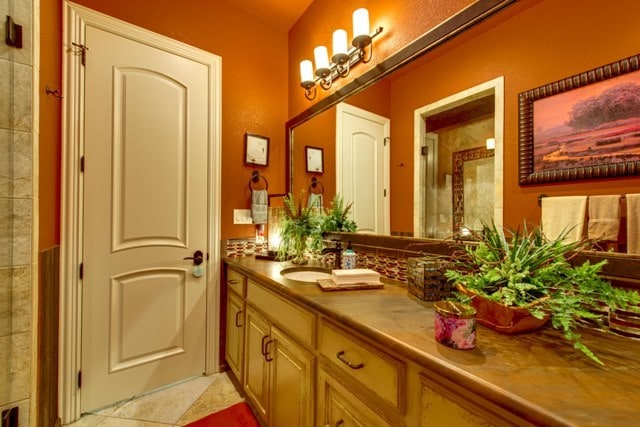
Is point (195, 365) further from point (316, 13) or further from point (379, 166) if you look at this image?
point (316, 13)

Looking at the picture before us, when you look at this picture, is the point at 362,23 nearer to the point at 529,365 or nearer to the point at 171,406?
the point at 529,365

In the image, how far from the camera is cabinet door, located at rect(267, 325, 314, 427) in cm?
113

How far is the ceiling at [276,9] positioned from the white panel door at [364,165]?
1084mm

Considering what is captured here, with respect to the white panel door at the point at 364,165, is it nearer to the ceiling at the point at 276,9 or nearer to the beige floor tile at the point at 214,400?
the ceiling at the point at 276,9

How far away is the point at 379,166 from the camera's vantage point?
1.64m

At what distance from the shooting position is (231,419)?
1.64 metres

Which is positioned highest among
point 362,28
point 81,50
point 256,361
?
point 362,28

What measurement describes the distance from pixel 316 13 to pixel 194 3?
92cm

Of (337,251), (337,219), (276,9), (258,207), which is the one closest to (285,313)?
(337,251)

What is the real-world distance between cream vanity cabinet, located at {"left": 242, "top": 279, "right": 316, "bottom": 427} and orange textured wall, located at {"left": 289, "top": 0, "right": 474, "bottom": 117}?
4.78ft

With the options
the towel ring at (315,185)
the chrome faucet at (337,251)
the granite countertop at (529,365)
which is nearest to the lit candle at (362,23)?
the towel ring at (315,185)

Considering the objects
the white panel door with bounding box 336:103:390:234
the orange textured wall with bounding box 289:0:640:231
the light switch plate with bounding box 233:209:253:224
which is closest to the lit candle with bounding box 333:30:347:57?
the white panel door with bounding box 336:103:390:234

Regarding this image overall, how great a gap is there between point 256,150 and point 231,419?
1.89 m

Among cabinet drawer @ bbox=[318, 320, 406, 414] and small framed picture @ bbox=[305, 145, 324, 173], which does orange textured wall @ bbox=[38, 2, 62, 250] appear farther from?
small framed picture @ bbox=[305, 145, 324, 173]
